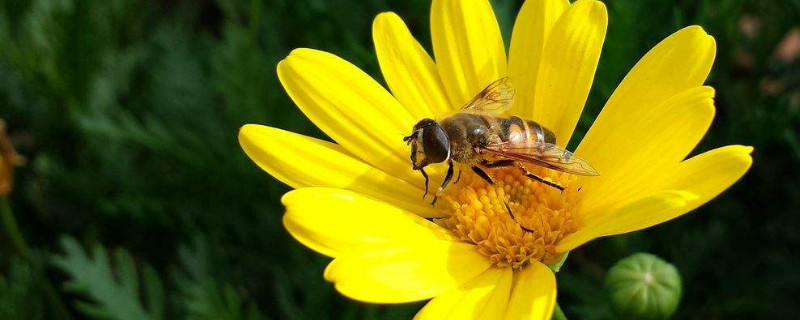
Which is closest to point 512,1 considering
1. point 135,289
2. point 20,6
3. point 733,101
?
point 733,101

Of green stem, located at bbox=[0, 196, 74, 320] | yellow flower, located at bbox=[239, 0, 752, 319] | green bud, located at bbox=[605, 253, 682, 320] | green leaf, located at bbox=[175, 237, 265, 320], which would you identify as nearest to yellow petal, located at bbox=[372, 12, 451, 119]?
yellow flower, located at bbox=[239, 0, 752, 319]

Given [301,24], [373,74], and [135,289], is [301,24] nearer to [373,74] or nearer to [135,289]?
[373,74]

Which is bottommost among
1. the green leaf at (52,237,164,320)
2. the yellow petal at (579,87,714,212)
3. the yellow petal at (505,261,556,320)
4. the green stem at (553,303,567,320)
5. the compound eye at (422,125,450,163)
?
the green stem at (553,303,567,320)

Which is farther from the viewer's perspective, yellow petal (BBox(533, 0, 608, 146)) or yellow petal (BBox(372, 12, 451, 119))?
yellow petal (BBox(372, 12, 451, 119))

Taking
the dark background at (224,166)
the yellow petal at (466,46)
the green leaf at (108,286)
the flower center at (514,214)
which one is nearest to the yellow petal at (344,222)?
the flower center at (514,214)

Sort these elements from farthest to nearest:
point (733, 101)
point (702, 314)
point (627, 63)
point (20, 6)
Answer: point (20, 6)
point (733, 101)
point (702, 314)
point (627, 63)

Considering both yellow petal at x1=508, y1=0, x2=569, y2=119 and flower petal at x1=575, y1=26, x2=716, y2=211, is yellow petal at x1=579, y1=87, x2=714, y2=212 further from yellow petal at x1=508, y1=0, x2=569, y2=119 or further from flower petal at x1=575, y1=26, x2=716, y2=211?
yellow petal at x1=508, y1=0, x2=569, y2=119
